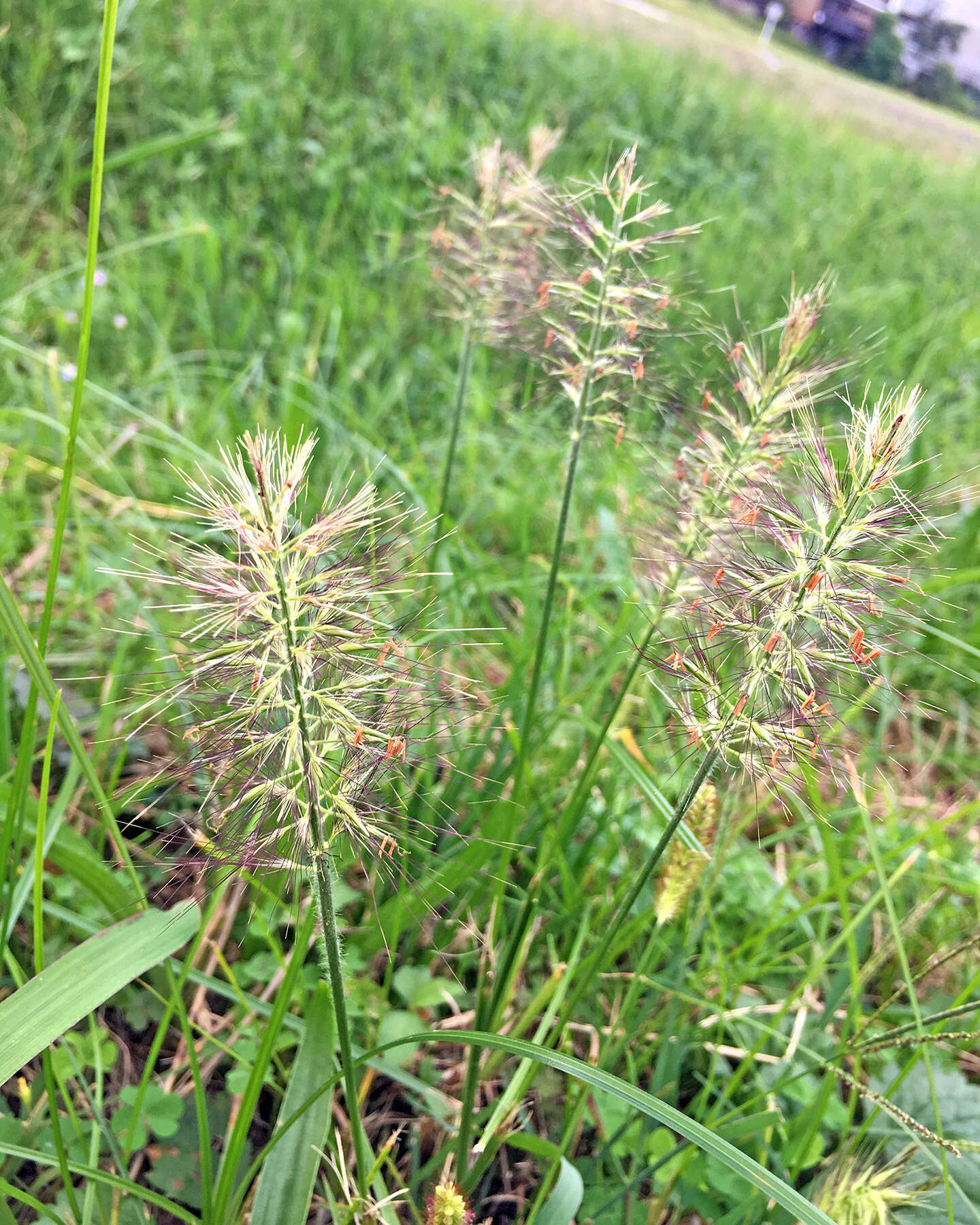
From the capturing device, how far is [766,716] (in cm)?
108

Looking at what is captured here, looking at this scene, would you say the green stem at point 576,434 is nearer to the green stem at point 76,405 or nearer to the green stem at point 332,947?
the green stem at point 332,947

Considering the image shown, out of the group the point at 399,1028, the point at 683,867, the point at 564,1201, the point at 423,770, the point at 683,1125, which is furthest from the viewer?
the point at 423,770

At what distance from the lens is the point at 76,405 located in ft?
3.26

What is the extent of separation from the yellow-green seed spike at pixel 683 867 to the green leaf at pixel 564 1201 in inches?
15.0

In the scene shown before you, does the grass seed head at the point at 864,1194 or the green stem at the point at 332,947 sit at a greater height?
the green stem at the point at 332,947

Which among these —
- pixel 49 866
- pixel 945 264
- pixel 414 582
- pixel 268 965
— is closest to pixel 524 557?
pixel 414 582

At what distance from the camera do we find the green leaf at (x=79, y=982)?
1012 mm

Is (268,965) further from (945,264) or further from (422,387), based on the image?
(945,264)

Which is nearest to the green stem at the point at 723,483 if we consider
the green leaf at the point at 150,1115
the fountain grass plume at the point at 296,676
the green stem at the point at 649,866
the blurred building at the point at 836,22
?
the green stem at the point at 649,866

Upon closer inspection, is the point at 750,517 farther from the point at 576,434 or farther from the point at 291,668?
the point at 291,668

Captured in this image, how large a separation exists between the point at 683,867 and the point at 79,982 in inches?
34.3

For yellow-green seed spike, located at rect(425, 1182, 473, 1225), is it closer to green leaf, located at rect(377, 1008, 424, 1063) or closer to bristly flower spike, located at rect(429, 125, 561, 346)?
green leaf, located at rect(377, 1008, 424, 1063)

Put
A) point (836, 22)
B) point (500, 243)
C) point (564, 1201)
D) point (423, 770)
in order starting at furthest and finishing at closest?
point (836, 22) → point (423, 770) → point (500, 243) → point (564, 1201)

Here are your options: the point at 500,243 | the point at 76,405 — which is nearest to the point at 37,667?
the point at 76,405
